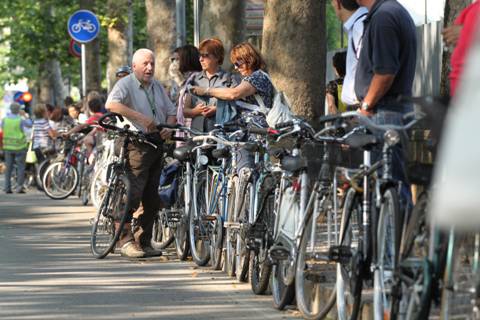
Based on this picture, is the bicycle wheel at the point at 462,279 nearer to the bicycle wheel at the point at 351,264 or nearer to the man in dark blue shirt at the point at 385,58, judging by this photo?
the bicycle wheel at the point at 351,264

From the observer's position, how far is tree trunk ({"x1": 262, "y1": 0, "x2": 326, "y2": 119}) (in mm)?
14008

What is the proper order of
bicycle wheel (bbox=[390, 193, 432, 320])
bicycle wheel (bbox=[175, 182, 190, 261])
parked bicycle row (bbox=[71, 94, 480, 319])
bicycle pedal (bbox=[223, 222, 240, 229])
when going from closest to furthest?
bicycle wheel (bbox=[390, 193, 432, 320]) < parked bicycle row (bbox=[71, 94, 480, 319]) < bicycle pedal (bbox=[223, 222, 240, 229]) < bicycle wheel (bbox=[175, 182, 190, 261])

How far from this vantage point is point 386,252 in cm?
687

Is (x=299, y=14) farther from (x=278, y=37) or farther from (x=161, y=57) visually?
(x=161, y=57)

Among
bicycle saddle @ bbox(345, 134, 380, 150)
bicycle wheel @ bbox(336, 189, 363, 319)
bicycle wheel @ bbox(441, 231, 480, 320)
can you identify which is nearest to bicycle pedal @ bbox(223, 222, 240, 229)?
bicycle wheel @ bbox(336, 189, 363, 319)

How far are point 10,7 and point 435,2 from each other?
106 ft

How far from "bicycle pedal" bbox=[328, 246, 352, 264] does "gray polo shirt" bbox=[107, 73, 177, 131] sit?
523 cm

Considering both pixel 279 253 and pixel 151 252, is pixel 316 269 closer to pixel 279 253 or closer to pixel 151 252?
pixel 279 253

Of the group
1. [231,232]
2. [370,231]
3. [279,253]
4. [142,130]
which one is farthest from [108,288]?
[370,231]

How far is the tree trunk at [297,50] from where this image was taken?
46.0 feet

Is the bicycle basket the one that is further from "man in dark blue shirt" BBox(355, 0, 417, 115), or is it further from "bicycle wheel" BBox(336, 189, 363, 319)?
"man in dark blue shirt" BBox(355, 0, 417, 115)

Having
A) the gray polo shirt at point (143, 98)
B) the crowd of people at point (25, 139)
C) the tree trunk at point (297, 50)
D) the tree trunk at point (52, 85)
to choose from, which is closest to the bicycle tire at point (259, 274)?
the gray polo shirt at point (143, 98)

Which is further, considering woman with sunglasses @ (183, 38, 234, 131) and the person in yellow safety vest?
the person in yellow safety vest

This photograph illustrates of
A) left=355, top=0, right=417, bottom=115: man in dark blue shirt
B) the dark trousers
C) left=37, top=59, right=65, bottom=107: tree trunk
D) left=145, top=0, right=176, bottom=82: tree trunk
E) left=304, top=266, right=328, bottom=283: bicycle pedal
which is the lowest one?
left=304, top=266, right=328, bottom=283: bicycle pedal
